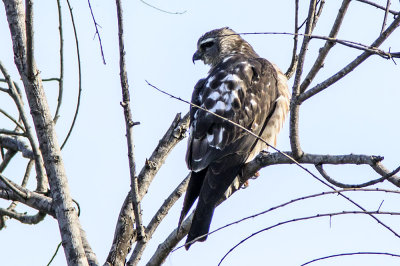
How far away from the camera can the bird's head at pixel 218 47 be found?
7.76 m

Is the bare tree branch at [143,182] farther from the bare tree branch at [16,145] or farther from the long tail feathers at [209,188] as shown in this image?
the bare tree branch at [16,145]

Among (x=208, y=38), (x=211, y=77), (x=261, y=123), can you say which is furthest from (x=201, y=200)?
(x=208, y=38)

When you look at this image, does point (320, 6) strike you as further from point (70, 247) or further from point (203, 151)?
point (70, 247)

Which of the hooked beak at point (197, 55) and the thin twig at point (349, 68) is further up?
the hooked beak at point (197, 55)

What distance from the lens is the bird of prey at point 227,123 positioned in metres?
5.08

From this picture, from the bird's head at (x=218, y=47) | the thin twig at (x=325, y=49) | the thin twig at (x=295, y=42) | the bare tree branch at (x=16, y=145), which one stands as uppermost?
A: the bird's head at (x=218, y=47)

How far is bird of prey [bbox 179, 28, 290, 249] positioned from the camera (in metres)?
5.08

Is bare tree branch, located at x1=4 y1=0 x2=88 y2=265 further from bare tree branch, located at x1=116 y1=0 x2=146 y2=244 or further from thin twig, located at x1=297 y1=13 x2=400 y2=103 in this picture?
thin twig, located at x1=297 y1=13 x2=400 y2=103

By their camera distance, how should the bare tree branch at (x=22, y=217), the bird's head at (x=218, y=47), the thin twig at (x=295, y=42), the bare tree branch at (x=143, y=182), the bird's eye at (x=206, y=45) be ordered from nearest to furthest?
1. the bare tree branch at (x=143, y=182)
2. the thin twig at (x=295, y=42)
3. the bare tree branch at (x=22, y=217)
4. the bird's head at (x=218, y=47)
5. the bird's eye at (x=206, y=45)

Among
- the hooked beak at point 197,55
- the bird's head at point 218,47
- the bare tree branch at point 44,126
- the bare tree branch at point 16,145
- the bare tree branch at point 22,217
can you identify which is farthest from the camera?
the hooked beak at point 197,55

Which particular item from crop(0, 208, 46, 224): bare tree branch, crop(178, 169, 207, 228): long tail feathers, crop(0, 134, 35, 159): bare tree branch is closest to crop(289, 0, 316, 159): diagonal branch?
crop(178, 169, 207, 228): long tail feathers

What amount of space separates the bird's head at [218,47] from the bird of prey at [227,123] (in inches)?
44.0

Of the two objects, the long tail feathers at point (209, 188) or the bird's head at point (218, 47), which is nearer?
the long tail feathers at point (209, 188)

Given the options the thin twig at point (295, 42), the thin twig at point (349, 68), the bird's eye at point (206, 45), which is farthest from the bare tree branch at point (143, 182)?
the bird's eye at point (206, 45)
